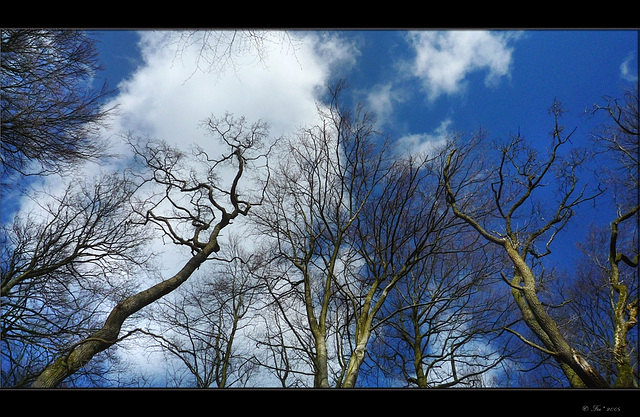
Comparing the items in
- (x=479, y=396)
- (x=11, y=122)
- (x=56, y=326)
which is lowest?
(x=479, y=396)

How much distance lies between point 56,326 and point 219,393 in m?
6.73

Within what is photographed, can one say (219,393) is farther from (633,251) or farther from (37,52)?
(633,251)

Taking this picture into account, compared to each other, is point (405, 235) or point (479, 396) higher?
point (405, 235)

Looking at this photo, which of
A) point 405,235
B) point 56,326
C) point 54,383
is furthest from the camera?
point 56,326

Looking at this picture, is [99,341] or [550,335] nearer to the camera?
[99,341]

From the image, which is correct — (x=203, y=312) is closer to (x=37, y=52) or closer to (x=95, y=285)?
(x=95, y=285)

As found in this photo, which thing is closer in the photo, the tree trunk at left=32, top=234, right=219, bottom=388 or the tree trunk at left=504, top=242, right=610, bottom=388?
the tree trunk at left=32, top=234, right=219, bottom=388

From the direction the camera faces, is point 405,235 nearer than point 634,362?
No

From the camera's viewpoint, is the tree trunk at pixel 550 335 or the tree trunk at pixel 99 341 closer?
the tree trunk at pixel 99 341

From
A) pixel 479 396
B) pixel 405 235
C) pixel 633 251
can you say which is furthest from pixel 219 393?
pixel 633 251

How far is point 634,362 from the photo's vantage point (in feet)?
18.6

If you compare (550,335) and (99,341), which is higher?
(99,341)
